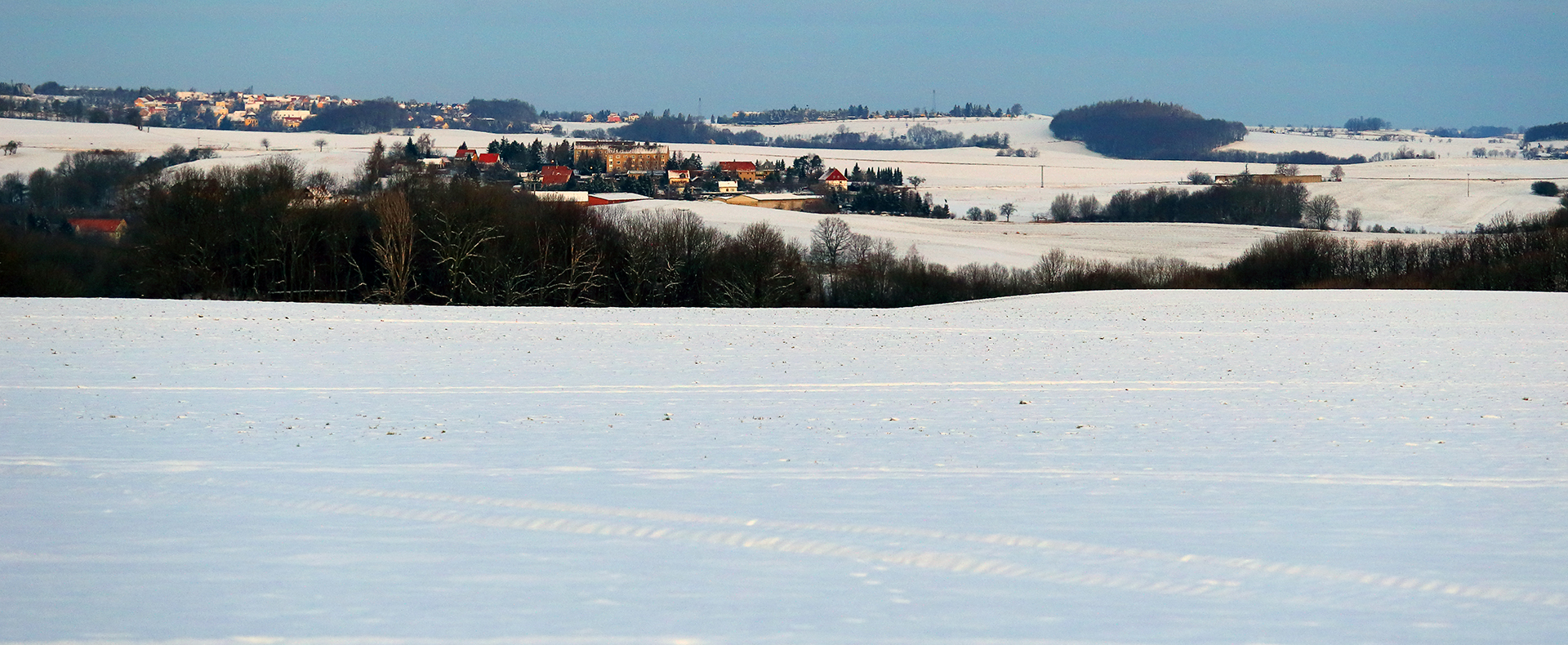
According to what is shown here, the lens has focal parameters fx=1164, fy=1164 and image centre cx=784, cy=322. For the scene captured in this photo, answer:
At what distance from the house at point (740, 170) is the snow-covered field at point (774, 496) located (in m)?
127

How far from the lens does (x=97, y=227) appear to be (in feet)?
233

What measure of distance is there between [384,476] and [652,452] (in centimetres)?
290

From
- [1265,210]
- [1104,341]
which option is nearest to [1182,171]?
[1265,210]

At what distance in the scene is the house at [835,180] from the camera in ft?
433

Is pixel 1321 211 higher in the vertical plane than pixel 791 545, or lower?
higher

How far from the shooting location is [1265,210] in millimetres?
106750

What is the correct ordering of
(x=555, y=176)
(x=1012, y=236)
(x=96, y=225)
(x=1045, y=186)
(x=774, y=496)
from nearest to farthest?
(x=774, y=496) → (x=96, y=225) → (x=1012, y=236) → (x=555, y=176) → (x=1045, y=186)

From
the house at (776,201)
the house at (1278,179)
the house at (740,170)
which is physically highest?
the house at (740,170)

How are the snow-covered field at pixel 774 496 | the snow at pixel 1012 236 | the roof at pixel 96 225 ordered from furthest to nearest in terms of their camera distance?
the snow at pixel 1012 236 → the roof at pixel 96 225 → the snow-covered field at pixel 774 496

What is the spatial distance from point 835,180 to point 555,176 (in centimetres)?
3593

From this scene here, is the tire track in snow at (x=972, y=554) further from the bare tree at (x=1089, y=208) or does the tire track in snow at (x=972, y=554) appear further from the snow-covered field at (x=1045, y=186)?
the bare tree at (x=1089, y=208)

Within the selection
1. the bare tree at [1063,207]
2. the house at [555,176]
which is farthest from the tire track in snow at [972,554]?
the house at [555,176]

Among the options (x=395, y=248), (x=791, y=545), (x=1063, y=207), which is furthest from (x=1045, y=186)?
(x=791, y=545)

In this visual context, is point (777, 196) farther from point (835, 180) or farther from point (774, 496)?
point (774, 496)
